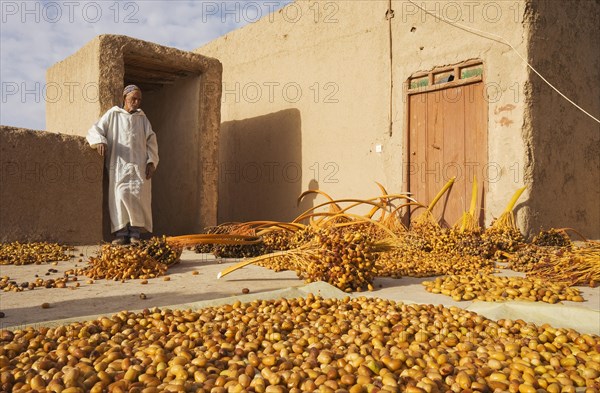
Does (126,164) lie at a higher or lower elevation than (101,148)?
lower

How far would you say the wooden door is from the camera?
5.20 metres

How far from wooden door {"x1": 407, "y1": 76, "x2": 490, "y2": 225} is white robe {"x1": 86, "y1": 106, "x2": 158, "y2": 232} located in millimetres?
3006

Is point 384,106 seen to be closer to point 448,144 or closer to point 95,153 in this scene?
point 448,144

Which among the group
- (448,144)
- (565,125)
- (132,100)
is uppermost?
(132,100)

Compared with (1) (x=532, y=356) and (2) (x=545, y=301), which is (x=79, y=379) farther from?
(2) (x=545, y=301)

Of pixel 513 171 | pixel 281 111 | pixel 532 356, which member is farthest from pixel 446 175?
pixel 532 356

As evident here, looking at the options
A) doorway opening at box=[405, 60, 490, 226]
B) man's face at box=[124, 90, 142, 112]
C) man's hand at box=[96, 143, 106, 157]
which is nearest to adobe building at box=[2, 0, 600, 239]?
doorway opening at box=[405, 60, 490, 226]

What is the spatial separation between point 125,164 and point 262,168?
277 centimetres

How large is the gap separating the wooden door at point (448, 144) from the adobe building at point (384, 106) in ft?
0.05

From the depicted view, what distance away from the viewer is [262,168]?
7.50 m

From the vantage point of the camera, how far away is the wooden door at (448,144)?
5203 millimetres

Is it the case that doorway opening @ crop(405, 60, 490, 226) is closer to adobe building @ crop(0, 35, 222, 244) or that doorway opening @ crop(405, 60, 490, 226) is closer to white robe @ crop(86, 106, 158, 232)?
adobe building @ crop(0, 35, 222, 244)

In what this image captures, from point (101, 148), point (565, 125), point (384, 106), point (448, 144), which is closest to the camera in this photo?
point (101, 148)

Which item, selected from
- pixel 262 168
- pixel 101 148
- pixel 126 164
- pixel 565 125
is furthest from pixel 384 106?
pixel 101 148
